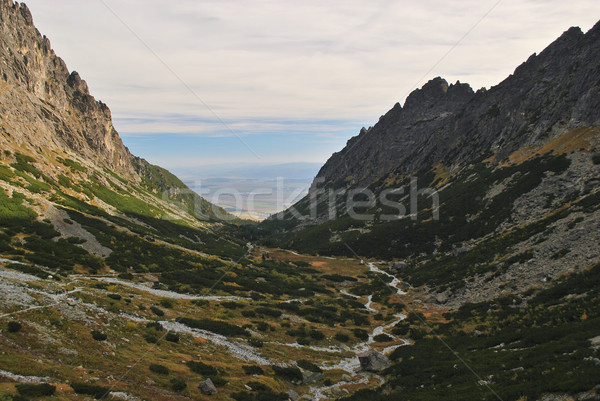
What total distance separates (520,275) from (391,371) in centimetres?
2663

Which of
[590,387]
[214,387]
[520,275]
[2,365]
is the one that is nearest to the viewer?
[590,387]

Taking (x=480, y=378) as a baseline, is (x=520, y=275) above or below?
above

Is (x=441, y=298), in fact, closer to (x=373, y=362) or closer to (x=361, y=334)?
(x=361, y=334)

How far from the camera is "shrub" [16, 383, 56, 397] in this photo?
13.4 meters

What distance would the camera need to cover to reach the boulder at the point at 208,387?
774 inches

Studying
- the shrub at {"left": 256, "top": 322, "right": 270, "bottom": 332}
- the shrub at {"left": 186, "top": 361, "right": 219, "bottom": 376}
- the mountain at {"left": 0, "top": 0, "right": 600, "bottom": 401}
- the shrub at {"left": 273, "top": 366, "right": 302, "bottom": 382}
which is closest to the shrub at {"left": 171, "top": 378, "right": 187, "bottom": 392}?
the mountain at {"left": 0, "top": 0, "right": 600, "bottom": 401}

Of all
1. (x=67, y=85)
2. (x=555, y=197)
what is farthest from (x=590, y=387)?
(x=67, y=85)

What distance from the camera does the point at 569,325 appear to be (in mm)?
24219

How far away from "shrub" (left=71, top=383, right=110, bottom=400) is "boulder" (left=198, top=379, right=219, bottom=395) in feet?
18.1

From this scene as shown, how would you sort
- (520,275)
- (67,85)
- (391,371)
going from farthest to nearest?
(67,85)
(520,275)
(391,371)

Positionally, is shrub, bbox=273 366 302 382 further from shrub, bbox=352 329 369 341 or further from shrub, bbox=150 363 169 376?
shrub, bbox=352 329 369 341

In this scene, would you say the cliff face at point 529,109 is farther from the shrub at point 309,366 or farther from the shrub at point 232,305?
the shrub at point 309,366

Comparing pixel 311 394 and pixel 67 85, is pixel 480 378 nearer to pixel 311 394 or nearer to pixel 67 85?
pixel 311 394

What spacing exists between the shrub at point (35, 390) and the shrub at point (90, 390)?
1.07 meters
